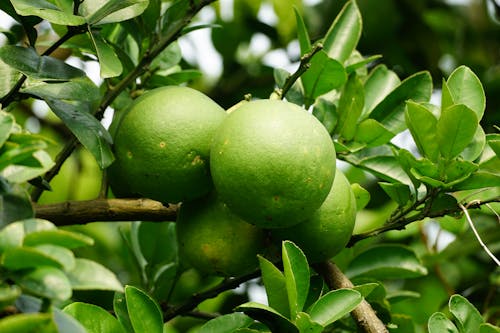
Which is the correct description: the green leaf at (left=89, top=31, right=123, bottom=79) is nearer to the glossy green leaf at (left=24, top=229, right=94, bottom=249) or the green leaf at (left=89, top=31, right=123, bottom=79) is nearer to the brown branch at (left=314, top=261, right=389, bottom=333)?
the glossy green leaf at (left=24, top=229, right=94, bottom=249)

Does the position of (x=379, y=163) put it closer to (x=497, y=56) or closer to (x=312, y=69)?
(x=312, y=69)

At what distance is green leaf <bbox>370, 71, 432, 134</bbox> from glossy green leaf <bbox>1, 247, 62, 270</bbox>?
0.90 metres

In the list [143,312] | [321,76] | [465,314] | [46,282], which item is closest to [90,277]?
[46,282]

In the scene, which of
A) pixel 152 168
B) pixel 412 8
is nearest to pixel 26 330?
pixel 152 168

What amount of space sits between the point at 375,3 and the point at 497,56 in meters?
0.63

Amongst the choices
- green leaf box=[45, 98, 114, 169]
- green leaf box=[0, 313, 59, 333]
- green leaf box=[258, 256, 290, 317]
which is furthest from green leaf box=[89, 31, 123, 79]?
green leaf box=[0, 313, 59, 333]

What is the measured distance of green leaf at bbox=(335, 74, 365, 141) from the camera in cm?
148

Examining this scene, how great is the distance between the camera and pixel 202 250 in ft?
4.24

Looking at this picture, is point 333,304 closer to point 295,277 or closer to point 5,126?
point 295,277

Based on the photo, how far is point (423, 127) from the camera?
130cm

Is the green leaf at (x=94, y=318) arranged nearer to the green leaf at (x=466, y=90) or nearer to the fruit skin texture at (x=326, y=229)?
the fruit skin texture at (x=326, y=229)

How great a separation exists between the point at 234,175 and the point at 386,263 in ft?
1.82

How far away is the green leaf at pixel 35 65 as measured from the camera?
1137 mm

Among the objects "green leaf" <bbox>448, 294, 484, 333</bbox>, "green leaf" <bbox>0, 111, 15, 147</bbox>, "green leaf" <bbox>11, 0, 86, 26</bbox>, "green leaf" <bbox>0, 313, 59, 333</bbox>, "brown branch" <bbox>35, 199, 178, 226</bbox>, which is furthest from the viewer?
"brown branch" <bbox>35, 199, 178, 226</bbox>
